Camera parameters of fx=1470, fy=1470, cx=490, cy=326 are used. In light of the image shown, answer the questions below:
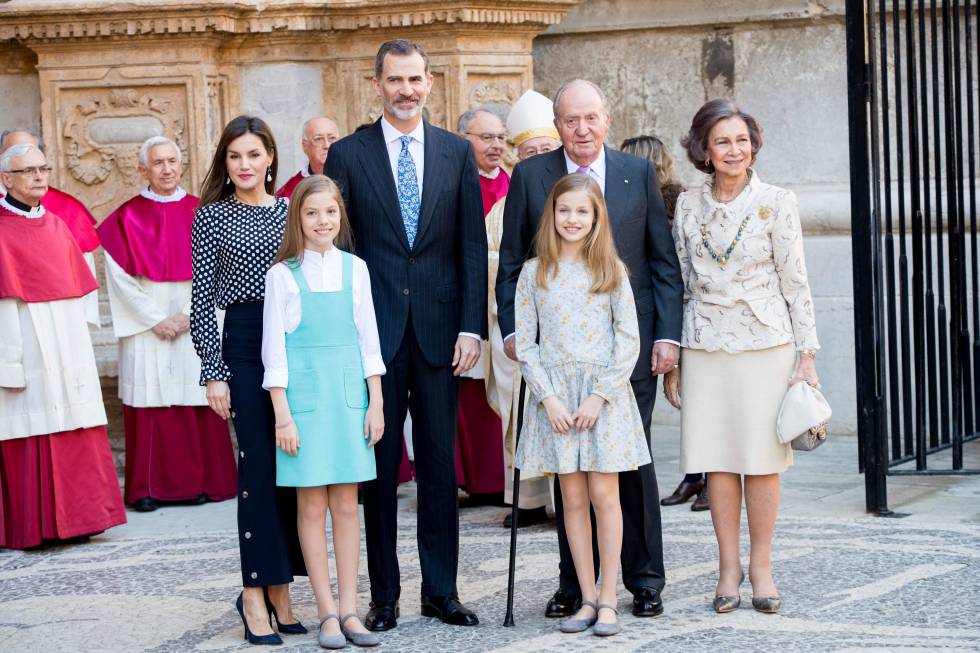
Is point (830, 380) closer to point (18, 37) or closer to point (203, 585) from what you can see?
point (203, 585)

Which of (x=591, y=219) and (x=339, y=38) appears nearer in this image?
(x=591, y=219)

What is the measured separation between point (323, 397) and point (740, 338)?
1.48 m

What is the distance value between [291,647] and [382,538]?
0.49 m

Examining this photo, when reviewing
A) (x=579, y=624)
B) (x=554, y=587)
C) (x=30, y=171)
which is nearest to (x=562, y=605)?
(x=579, y=624)

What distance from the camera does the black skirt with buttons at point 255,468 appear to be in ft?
16.4

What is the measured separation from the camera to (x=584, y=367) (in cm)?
499

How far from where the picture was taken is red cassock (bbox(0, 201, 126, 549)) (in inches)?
271

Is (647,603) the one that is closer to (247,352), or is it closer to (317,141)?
(247,352)

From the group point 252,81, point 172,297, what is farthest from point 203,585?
point 252,81

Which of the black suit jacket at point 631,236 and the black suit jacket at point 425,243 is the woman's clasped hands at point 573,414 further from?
the black suit jacket at point 425,243

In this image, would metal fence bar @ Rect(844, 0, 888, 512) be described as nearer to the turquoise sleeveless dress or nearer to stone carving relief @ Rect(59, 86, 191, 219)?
the turquoise sleeveless dress

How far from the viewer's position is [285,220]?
516 cm

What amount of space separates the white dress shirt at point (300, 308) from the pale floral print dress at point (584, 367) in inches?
20.5

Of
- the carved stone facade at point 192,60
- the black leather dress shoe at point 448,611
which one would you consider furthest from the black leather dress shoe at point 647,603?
the carved stone facade at point 192,60
